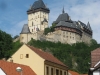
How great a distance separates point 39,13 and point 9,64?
136654 millimetres

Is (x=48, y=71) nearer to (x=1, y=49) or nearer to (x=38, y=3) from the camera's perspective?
(x=1, y=49)

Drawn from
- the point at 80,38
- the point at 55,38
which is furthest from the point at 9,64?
the point at 80,38

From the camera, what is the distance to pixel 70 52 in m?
138

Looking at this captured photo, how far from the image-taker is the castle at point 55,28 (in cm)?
14738

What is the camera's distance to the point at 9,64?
3406 cm

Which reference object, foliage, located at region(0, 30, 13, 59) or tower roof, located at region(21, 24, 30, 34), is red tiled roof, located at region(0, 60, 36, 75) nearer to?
foliage, located at region(0, 30, 13, 59)

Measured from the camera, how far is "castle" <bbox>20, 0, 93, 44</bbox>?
14738 centimetres

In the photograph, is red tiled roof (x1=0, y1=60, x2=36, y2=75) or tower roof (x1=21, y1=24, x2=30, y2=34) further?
tower roof (x1=21, y1=24, x2=30, y2=34)

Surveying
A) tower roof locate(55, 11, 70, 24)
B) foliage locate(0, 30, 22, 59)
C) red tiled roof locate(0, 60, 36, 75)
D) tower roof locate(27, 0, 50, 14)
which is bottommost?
red tiled roof locate(0, 60, 36, 75)

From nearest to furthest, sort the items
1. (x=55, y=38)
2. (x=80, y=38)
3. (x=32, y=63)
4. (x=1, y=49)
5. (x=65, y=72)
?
1. (x=32, y=63)
2. (x=65, y=72)
3. (x=1, y=49)
4. (x=55, y=38)
5. (x=80, y=38)

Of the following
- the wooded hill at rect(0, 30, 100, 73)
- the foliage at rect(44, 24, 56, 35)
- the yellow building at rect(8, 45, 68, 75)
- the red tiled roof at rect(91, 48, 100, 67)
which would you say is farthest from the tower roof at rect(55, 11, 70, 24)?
the red tiled roof at rect(91, 48, 100, 67)

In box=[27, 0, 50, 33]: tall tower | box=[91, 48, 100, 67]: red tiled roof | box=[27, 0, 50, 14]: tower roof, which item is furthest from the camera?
box=[27, 0, 50, 14]: tower roof

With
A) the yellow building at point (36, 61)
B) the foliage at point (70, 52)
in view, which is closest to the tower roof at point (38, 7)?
the foliage at point (70, 52)

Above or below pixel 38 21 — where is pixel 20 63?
below
